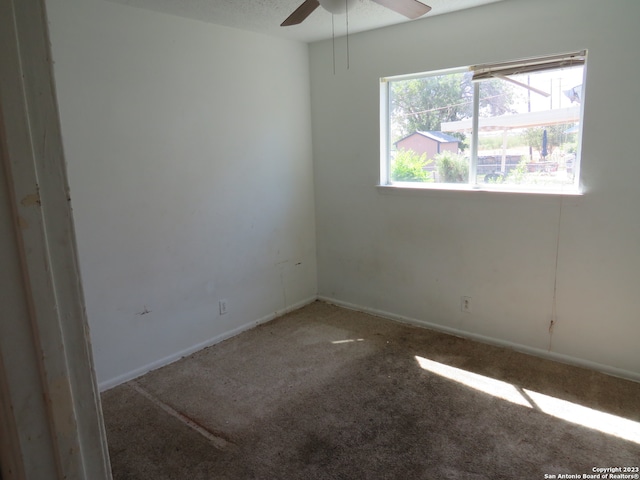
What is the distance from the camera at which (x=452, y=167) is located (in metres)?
3.34

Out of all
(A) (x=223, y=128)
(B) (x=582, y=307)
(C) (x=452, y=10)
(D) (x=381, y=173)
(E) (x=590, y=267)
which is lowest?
(B) (x=582, y=307)

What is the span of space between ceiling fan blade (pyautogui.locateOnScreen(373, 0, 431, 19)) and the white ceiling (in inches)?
19.0

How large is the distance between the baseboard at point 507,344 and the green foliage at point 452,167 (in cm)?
120

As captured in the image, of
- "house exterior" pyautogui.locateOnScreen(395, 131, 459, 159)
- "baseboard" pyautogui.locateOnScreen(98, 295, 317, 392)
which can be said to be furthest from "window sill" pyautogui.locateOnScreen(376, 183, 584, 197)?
"baseboard" pyautogui.locateOnScreen(98, 295, 317, 392)

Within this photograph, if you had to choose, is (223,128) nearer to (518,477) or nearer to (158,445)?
(158,445)

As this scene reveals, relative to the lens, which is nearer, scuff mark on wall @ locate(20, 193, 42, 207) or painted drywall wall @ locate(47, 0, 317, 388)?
scuff mark on wall @ locate(20, 193, 42, 207)

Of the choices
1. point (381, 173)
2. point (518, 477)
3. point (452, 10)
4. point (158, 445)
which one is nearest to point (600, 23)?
point (452, 10)

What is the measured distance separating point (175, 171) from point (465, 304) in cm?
241

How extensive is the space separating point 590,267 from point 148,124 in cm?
305

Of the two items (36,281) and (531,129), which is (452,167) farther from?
(36,281)

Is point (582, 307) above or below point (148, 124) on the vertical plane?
below

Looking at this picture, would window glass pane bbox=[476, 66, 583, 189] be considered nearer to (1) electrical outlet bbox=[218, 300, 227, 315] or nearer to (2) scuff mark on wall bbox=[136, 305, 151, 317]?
(1) electrical outlet bbox=[218, 300, 227, 315]

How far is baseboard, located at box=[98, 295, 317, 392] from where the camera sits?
2.83 meters

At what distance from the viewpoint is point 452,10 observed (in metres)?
3.00
